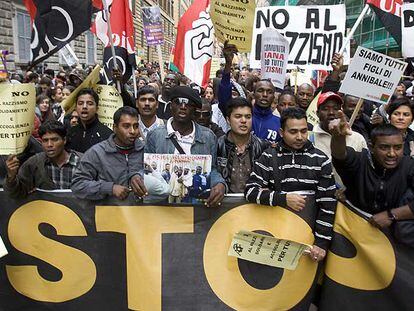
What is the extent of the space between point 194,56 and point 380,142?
307 centimetres

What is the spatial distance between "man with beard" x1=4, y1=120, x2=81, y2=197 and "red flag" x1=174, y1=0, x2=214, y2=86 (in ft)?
7.37

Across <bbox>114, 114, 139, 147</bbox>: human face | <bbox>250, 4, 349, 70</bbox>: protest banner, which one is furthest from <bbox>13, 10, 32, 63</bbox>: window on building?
<bbox>114, 114, 139, 147</bbox>: human face

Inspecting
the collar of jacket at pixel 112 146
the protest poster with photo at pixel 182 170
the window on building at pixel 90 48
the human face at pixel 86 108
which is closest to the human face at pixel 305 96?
the human face at pixel 86 108

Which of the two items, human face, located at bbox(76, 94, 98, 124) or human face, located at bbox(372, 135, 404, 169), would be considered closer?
human face, located at bbox(372, 135, 404, 169)

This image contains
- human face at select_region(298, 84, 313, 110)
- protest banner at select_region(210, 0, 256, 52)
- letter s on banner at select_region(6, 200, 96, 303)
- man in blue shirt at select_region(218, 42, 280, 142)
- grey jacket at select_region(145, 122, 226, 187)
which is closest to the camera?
letter s on banner at select_region(6, 200, 96, 303)

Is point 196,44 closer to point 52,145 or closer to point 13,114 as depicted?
point 52,145

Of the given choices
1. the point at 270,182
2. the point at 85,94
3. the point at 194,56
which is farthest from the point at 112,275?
the point at 194,56

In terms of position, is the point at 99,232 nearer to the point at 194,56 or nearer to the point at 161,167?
the point at 161,167

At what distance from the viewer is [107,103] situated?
4.52m

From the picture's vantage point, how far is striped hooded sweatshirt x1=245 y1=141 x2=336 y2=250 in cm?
291

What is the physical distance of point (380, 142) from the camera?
285cm

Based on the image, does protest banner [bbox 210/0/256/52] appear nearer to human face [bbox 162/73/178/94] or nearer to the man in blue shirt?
the man in blue shirt

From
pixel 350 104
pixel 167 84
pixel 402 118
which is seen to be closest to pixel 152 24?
pixel 167 84

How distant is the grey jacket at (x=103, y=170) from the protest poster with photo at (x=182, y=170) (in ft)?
0.80
